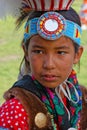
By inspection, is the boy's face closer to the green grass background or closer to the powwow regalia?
the powwow regalia

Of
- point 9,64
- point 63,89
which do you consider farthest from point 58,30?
point 9,64

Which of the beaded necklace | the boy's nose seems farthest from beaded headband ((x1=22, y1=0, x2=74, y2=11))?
the beaded necklace

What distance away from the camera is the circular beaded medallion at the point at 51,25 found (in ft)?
7.84

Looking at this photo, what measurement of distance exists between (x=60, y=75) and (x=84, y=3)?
835 centimetres

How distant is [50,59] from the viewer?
2.38 m

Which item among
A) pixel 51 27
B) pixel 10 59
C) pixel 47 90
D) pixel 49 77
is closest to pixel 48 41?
pixel 51 27

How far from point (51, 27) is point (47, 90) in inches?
15.2

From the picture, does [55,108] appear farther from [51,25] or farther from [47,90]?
[51,25]

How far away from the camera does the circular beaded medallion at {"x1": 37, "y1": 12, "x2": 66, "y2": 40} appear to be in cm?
239

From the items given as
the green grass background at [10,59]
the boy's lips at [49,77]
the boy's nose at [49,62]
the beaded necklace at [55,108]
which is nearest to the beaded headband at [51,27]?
the boy's nose at [49,62]

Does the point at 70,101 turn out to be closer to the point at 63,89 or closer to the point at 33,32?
the point at 63,89

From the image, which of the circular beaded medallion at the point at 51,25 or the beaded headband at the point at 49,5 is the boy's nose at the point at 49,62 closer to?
the circular beaded medallion at the point at 51,25

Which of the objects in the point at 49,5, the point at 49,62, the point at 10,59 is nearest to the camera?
the point at 49,62

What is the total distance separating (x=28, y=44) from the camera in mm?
2520
